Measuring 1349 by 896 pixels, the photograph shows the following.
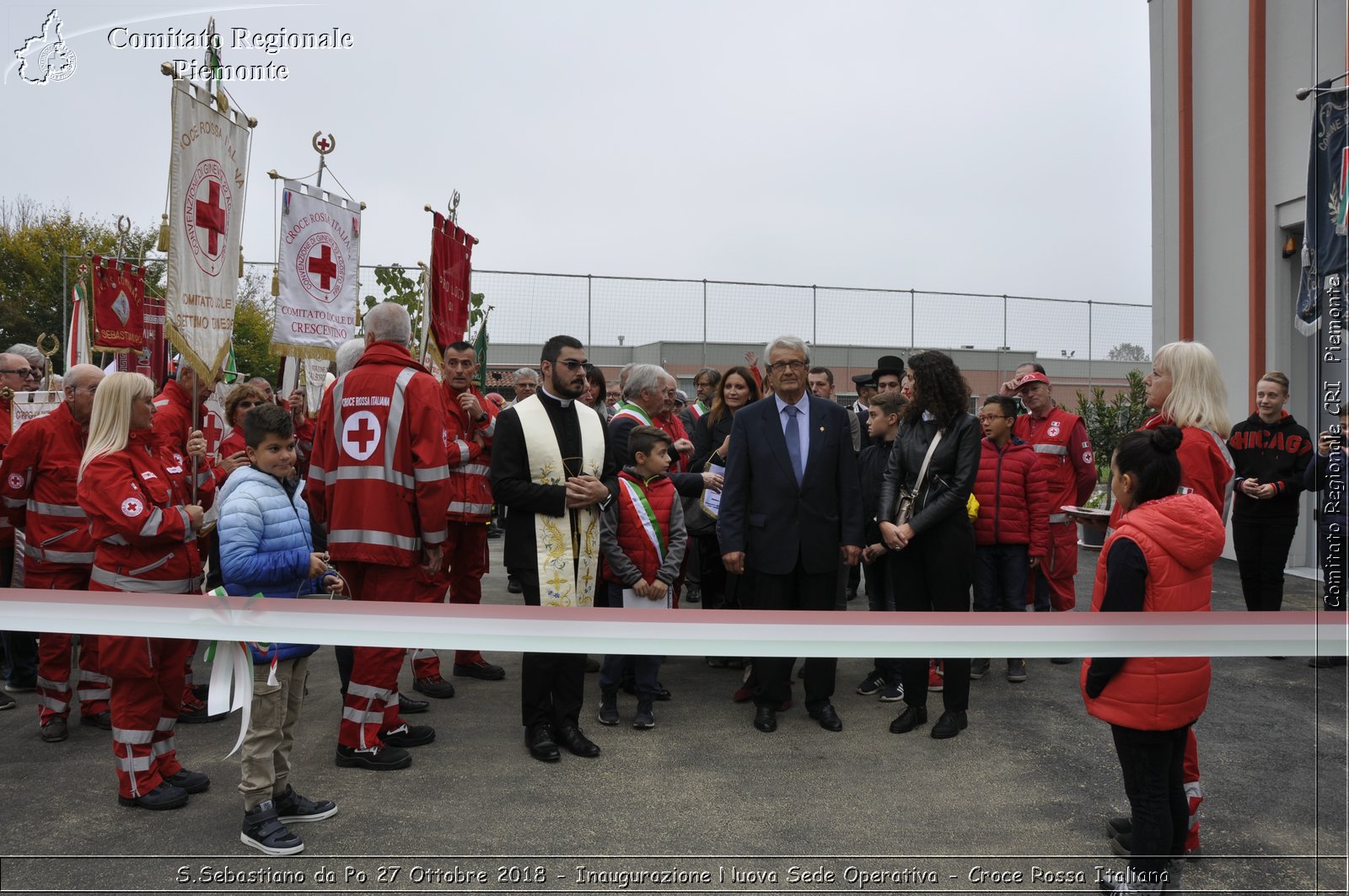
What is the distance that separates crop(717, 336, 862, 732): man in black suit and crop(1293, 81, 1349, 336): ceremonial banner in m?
3.47

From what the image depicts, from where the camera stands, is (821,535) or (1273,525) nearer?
(821,535)

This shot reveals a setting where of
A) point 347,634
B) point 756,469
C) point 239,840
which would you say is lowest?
point 239,840

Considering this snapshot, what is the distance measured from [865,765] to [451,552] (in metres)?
3.01

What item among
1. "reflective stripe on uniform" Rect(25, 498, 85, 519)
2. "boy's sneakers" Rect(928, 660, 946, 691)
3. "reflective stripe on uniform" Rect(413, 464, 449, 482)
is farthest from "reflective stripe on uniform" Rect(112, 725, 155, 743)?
"boy's sneakers" Rect(928, 660, 946, 691)

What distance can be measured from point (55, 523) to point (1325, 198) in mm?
8579

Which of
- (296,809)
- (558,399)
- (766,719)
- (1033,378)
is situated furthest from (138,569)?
(1033,378)

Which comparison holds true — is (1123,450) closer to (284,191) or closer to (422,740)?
(422,740)

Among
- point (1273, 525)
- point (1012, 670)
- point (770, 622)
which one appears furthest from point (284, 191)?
point (1273, 525)

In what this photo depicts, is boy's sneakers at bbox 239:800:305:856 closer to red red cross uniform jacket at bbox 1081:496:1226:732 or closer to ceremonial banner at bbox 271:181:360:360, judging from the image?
red red cross uniform jacket at bbox 1081:496:1226:732

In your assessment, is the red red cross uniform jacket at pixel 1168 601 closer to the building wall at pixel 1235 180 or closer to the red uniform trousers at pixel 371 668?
the red uniform trousers at pixel 371 668

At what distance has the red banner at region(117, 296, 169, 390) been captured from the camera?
909cm

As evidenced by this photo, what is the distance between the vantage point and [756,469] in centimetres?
493

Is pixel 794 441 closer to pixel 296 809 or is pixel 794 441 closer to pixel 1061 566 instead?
pixel 1061 566

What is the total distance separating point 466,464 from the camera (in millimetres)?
5871
